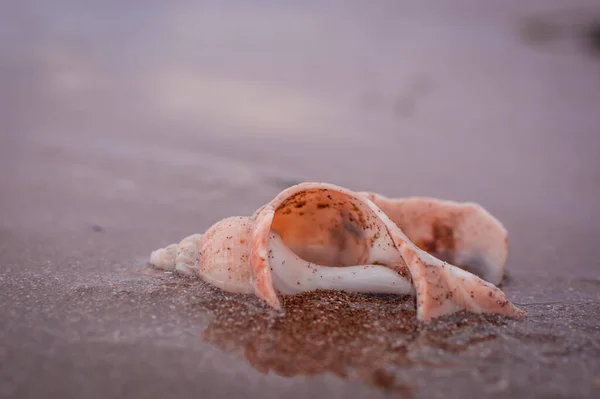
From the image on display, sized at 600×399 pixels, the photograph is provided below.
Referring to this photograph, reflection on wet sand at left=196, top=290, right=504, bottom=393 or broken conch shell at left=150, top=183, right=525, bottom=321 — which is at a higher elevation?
broken conch shell at left=150, top=183, right=525, bottom=321

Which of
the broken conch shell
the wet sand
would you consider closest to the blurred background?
the wet sand

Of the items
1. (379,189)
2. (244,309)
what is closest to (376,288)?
(244,309)

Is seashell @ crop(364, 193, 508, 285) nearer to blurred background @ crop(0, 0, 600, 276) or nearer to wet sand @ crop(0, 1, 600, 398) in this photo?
wet sand @ crop(0, 1, 600, 398)

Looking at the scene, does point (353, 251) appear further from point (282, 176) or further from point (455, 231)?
point (282, 176)

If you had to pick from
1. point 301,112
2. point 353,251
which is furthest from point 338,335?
point 301,112

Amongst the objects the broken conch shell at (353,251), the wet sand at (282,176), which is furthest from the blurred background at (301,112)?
the broken conch shell at (353,251)

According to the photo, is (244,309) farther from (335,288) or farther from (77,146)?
(77,146)

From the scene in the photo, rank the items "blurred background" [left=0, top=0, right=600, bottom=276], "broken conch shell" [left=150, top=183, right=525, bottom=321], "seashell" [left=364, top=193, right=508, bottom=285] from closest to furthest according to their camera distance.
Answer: "broken conch shell" [left=150, top=183, right=525, bottom=321] < "seashell" [left=364, top=193, right=508, bottom=285] < "blurred background" [left=0, top=0, right=600, bottom=276]
